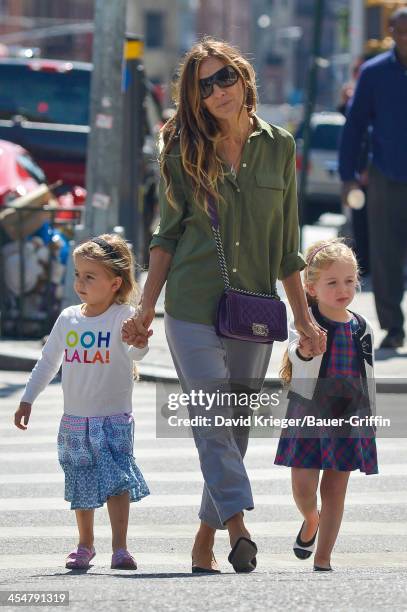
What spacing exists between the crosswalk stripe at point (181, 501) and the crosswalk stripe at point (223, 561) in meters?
0.87

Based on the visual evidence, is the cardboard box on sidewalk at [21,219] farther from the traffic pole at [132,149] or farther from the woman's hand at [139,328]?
the woman's hand at [139,328]

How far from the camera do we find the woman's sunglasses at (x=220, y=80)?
5820mm

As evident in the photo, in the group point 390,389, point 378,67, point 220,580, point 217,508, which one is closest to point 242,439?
point 217,508

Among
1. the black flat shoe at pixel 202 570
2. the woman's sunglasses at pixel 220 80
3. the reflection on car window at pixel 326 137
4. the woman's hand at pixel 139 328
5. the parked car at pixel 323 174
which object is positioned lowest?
the parked car at pixel 323 174

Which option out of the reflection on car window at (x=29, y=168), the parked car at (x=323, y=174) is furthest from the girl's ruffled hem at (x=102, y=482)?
the parked car at (x=323, y=174)

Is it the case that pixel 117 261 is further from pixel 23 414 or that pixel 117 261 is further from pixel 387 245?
pixel 387 245

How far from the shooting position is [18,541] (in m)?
6.77

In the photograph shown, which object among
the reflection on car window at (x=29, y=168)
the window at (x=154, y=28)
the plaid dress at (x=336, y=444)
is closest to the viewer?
the plaid dress at (x=336, y=444)

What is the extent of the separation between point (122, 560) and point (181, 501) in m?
1.42

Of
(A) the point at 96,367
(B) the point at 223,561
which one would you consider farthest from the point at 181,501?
(A) the point at 96,367

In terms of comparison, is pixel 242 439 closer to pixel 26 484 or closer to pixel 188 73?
pixel 188 73

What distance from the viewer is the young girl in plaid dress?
5957mm

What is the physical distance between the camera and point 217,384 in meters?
5.80

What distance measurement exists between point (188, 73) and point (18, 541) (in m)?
2.03
